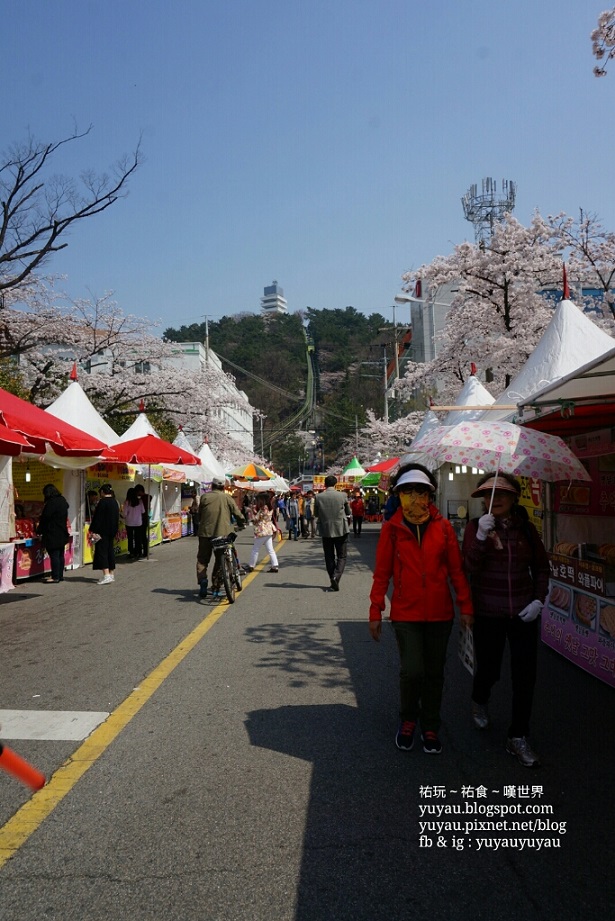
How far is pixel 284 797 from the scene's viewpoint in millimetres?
3770

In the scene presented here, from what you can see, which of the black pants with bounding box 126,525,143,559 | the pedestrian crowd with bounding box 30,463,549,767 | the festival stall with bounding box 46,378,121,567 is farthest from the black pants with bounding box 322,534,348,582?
the black pants with bounding box 126,525,143,559

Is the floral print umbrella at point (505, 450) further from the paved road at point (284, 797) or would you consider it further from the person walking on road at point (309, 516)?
the person walking on road at point (309, 516)

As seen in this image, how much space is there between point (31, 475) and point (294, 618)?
7871 mm

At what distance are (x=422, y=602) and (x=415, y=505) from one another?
62 centimetres

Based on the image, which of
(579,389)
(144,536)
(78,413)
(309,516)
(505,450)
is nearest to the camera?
(505,450)

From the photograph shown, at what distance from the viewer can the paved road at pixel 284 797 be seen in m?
2.85

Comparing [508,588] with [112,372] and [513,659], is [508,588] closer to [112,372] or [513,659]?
[513,659]

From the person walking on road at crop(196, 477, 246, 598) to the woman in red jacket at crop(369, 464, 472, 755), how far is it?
5998 mm

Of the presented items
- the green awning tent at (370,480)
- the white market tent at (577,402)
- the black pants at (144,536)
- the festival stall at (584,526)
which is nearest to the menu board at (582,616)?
the festival stall at (584,526)

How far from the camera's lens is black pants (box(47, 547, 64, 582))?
12.8 m

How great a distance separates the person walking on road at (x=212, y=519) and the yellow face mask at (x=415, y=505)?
20.0 feet

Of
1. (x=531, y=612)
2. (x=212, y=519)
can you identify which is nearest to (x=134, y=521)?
(x=212, y=519)

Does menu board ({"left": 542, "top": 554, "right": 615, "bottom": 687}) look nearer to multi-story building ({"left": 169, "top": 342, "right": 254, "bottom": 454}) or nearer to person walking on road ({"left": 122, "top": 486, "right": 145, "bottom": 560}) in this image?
person walking on road ({"left": 122, "top": 486, "right": 145, "bottom": 560})

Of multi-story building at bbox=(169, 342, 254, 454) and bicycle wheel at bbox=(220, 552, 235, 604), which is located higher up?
multi-story building at bbox=(169, 342, 254, 454)
